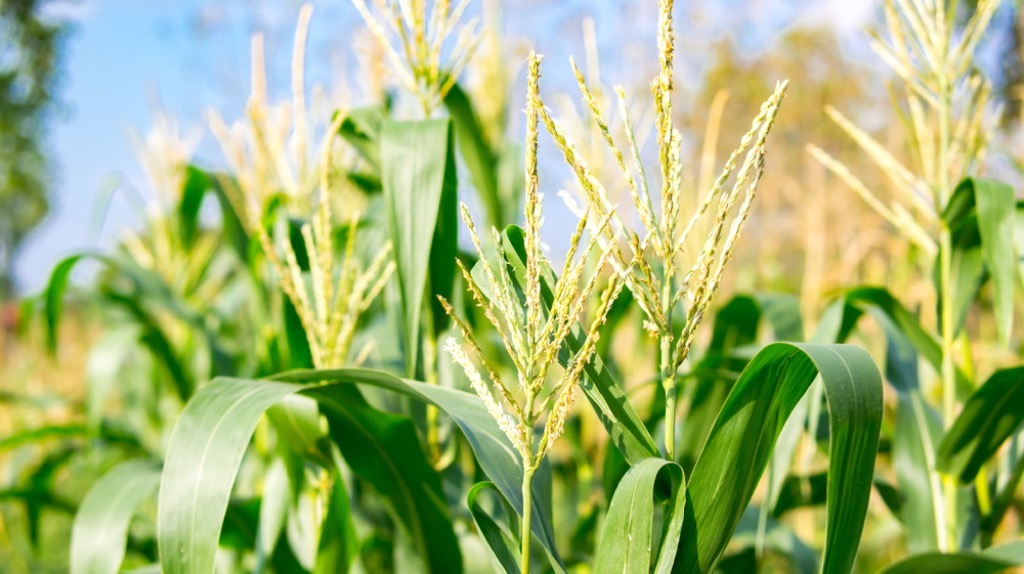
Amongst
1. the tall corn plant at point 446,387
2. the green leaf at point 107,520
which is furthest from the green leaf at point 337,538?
the green leaf at point 107,520

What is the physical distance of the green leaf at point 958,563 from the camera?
676 millimetres

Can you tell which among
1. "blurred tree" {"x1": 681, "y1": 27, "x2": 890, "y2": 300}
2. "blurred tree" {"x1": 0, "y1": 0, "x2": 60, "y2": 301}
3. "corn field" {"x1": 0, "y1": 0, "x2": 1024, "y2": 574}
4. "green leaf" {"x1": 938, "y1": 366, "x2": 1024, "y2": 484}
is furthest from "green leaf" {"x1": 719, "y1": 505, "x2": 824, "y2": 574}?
"blurred tree" {"x1": 0, "y1": 0, "x2": 60, "y2": 301}

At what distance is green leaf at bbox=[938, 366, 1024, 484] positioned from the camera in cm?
105

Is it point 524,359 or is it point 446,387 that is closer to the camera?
point 524,359

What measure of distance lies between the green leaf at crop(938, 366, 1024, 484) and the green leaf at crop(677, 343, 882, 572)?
45cm

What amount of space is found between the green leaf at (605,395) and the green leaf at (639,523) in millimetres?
29

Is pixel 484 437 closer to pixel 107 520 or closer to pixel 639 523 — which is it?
pixel 639 523

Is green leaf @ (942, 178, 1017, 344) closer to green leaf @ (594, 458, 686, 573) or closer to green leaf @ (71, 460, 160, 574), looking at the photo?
green leaf @ (594, 458, 686, 573)

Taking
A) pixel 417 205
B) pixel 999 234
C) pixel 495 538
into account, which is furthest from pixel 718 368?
pixel 495 538

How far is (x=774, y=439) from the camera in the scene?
0.77 meters

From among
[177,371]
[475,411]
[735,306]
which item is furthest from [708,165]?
[177,371]

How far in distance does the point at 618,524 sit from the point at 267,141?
1091mm

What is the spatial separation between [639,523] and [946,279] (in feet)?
A: 2.56

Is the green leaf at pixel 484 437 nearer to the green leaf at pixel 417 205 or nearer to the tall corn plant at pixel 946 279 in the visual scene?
the green leaf at pixel 417 205
